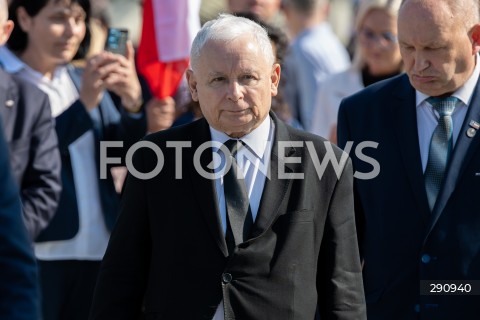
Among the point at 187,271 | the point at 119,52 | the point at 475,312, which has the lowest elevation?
the point at 475,312

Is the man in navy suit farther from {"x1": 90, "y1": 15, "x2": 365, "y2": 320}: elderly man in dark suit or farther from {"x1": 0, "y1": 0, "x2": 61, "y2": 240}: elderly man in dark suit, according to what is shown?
{"x1": 0, "y1": 0, "x2": 61, "y2": 240}: elderly man in dark suit

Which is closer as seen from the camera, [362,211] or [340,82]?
[362,211]

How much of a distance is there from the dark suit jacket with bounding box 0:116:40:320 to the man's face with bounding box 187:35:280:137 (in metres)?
1.43

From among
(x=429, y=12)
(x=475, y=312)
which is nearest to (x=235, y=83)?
(x=429, y=12)

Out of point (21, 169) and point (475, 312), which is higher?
point (21, 169)

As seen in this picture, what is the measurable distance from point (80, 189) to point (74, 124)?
398 mm

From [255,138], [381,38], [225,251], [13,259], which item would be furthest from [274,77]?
[381,38]

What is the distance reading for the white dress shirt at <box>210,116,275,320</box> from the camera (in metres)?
4.71

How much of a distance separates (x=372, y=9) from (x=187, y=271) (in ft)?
12.6

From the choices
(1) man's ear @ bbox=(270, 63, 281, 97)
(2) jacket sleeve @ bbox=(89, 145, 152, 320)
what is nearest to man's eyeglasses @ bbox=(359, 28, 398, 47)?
(1) man's ear @ bbox=(270, 63, 281, 97)

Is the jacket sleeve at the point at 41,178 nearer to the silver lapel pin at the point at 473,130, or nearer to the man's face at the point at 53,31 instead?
the man's face at the point at 53,31

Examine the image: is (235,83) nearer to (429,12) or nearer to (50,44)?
(429,12)

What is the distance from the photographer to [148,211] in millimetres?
4684

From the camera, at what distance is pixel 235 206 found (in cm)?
464
